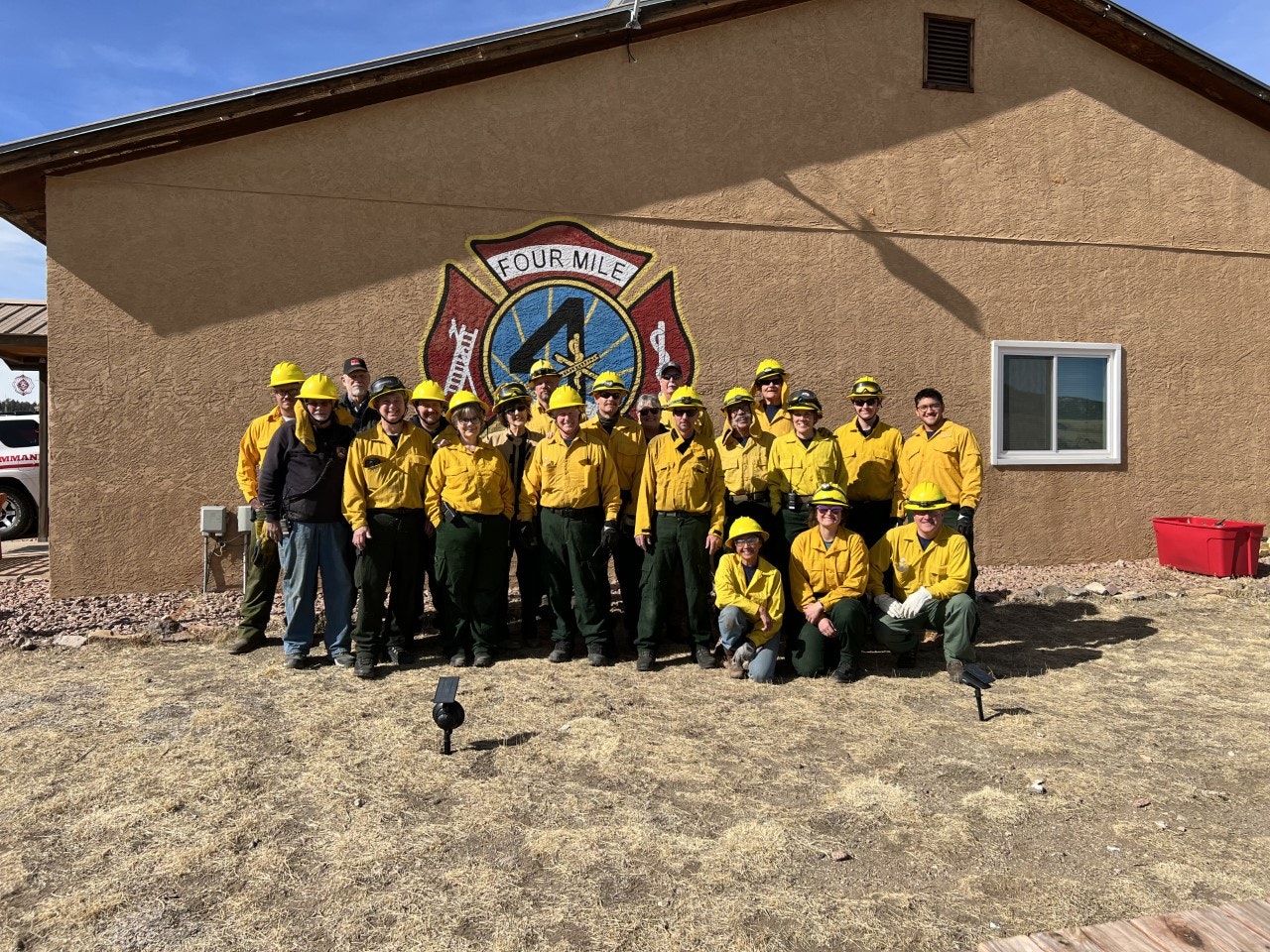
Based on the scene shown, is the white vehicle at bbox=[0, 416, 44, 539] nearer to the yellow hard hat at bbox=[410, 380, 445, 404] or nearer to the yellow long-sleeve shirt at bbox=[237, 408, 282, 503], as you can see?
the yellow long-sleeve shirt at bbox=[237, 408, 282, 503]

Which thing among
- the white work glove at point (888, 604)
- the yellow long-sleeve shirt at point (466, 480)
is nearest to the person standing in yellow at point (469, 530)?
the yellow long-sleeve shirt at point (466, 480)

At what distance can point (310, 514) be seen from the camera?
5.55 meters

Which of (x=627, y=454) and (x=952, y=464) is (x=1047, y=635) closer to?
(x=952, y=464)

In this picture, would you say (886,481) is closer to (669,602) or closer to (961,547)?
(961,547)

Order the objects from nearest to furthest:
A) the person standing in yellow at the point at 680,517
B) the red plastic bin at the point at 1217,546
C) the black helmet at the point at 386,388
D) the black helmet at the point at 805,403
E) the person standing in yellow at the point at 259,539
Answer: the black helmet at the point at 386,388
the person standing in yellow at the point at 680,517
the black helmet at the point at 805,403
the person standing in yellow at the point at 259,539
the red plastic bin at the point at 1217,546

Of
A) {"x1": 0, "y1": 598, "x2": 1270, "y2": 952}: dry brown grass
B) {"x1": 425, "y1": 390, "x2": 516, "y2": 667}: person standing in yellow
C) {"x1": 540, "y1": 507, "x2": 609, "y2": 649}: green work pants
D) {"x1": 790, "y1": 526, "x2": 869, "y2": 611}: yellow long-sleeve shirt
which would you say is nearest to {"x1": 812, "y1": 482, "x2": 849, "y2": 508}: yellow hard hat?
{"x1": 790, "y1": 526, "x2": 869, "y2": 611}: yellow long-sleeve shirt

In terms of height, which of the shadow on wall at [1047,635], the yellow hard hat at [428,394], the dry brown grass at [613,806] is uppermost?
the yellow hard hat at [428,394]

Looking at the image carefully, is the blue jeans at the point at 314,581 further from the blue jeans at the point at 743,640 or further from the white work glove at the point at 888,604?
the white work glove at the point at 888,604

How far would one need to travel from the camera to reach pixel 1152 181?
9.20m

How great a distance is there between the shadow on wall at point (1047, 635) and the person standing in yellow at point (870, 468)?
3.99 feet

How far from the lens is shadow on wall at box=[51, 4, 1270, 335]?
7.18 m

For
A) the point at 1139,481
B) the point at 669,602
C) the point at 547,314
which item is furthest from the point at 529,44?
the point at 1139,481

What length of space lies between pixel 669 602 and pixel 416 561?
73.1 inches

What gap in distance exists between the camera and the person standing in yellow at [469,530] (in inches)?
219
